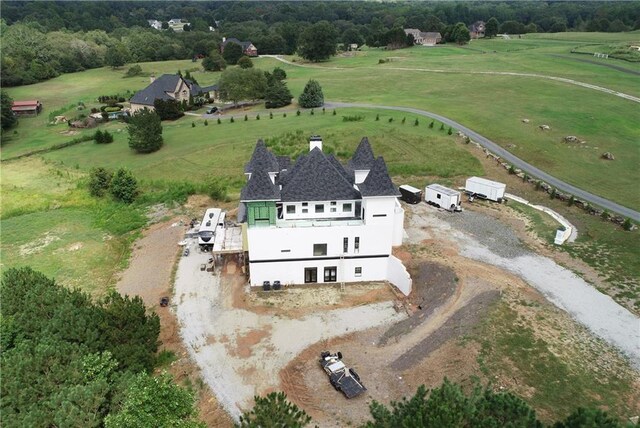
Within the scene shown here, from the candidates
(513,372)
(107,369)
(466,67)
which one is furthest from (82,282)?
(466,67)

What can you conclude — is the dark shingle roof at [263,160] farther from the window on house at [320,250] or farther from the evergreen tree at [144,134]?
the evergreen tree at [144,134]

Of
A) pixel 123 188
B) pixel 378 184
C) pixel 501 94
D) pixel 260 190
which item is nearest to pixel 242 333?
pixel 260 190

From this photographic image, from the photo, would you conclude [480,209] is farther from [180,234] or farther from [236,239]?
[180,234]

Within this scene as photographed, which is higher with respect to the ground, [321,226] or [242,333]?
[321,226]

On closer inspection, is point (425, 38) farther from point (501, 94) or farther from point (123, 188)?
point (123, 188)

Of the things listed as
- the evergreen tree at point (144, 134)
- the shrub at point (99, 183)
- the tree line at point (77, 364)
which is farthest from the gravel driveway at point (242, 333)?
the evergreen tree at point (144, 134)

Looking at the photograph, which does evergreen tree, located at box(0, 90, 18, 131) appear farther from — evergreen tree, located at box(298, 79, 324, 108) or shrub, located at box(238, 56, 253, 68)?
evergreen tree, located at box(298, 79, 324, 108)
